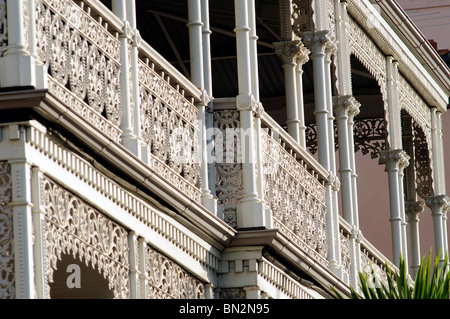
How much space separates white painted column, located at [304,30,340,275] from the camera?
15.1 m

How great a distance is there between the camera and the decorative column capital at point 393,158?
19250 millimetres

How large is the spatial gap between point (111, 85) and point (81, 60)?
1.86 feet

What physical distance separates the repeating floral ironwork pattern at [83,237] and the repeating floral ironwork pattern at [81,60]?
2.30 ft

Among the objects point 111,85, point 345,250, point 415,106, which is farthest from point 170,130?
point 415,106

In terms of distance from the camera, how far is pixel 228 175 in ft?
41.8

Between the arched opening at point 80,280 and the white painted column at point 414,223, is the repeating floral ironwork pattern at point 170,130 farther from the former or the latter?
the white painted column at point 414,223

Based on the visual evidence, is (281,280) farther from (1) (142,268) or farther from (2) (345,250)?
(2) (345,250)

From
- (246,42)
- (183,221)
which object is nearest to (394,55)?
(246,42)

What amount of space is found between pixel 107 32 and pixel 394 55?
31.5 feet

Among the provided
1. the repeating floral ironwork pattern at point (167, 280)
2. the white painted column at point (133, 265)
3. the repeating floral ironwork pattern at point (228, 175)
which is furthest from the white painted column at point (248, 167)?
the white painted column at point (133, 265)

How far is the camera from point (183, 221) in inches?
467

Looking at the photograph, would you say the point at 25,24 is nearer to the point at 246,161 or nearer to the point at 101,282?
the point at 101,282

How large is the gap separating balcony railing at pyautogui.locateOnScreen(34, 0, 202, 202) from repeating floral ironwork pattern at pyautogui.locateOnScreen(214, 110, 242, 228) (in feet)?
1.44

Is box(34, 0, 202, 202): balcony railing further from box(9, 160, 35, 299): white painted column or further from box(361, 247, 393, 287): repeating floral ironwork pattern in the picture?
box(361, 247, 393, 287): repeating floral ironwork pattern
